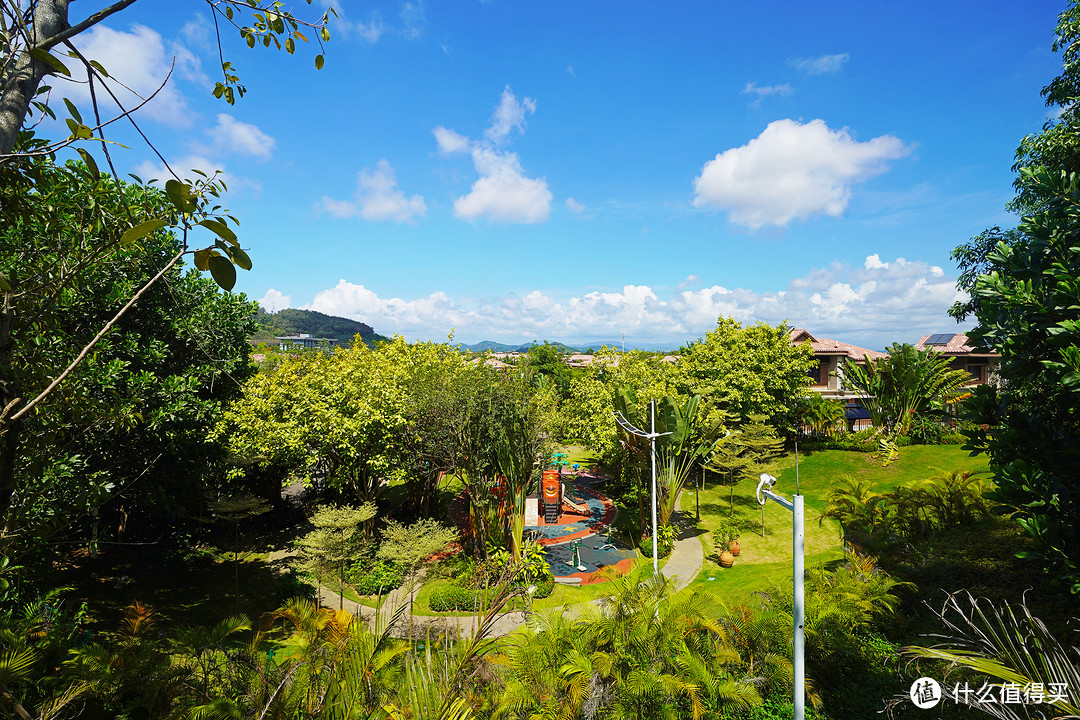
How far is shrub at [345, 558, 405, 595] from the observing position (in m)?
15.0

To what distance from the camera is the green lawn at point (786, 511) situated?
54.5ft

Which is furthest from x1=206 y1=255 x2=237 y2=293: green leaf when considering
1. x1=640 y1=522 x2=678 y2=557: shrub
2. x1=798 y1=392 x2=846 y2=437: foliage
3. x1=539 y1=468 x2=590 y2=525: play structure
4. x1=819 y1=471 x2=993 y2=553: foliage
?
x1=798 y1=392 x2=846 y2=437: foliage

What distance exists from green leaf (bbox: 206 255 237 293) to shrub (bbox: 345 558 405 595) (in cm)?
1494

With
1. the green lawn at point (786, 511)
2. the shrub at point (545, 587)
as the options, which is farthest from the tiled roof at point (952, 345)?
the shrub at point (545, 587)

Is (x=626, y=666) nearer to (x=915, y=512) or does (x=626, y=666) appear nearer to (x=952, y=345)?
(x=915, y=512)

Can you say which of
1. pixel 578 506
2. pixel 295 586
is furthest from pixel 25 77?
pixel 578 506

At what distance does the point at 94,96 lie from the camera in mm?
2275

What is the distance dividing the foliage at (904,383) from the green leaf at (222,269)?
3164 cm

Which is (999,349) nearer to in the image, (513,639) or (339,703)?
(513,639)

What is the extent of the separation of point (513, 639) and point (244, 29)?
846cm

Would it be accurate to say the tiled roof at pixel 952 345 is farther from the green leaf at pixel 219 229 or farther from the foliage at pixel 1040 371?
the green leaf at pixel 219 229

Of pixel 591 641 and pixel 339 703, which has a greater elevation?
pixel 339 703

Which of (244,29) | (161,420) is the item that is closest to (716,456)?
(161,420)

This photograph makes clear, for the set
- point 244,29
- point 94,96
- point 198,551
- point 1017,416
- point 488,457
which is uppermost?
point 244,29
